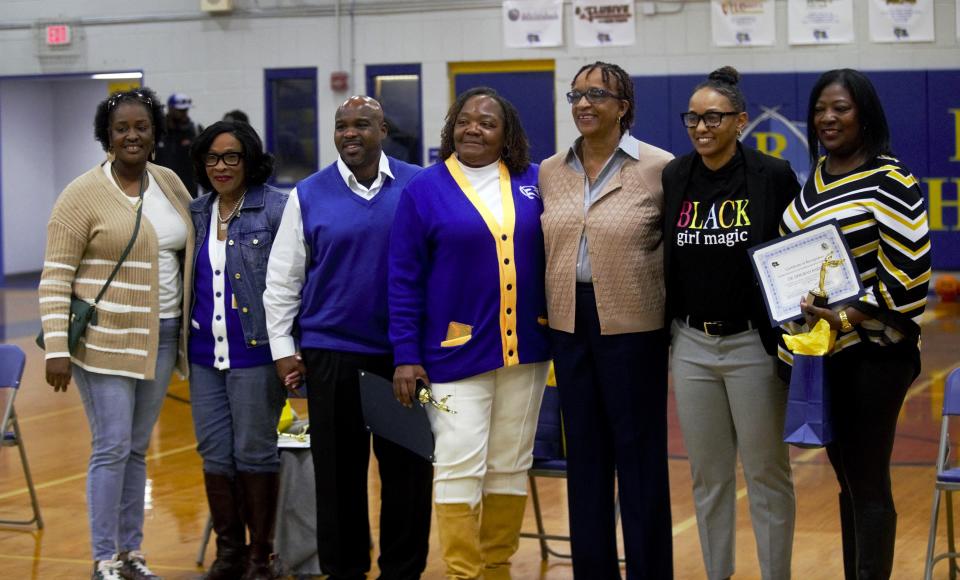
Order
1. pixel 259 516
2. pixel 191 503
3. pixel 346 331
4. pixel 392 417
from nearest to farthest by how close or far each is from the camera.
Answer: pixel 392 417
pixel 346 331
pixel 259 516
pixel 191 503

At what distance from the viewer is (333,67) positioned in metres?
14.9

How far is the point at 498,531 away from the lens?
167 inches

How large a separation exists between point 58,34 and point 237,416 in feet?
41.5

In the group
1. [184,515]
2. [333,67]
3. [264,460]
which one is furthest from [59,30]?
[264,460]

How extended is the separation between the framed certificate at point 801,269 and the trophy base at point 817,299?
0.6 inches

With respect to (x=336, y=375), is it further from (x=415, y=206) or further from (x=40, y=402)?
(x=40, y=402)

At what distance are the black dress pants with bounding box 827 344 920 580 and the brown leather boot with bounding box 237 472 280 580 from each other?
206 centimetres

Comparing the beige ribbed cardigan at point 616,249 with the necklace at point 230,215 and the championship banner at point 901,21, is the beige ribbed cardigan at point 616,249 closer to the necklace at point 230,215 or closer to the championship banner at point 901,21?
the necklace at point 230,215

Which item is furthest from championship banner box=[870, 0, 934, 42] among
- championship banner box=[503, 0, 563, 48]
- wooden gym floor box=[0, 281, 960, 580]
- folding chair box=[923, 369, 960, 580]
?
folding chair box=[923, 369, 960, 580]

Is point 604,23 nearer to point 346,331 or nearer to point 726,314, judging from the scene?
point 346,331

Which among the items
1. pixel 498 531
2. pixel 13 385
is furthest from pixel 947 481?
pixel 13 385

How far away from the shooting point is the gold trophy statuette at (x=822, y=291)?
145 inches

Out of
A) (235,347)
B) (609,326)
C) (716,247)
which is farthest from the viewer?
(235,347)

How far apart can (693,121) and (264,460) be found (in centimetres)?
200
